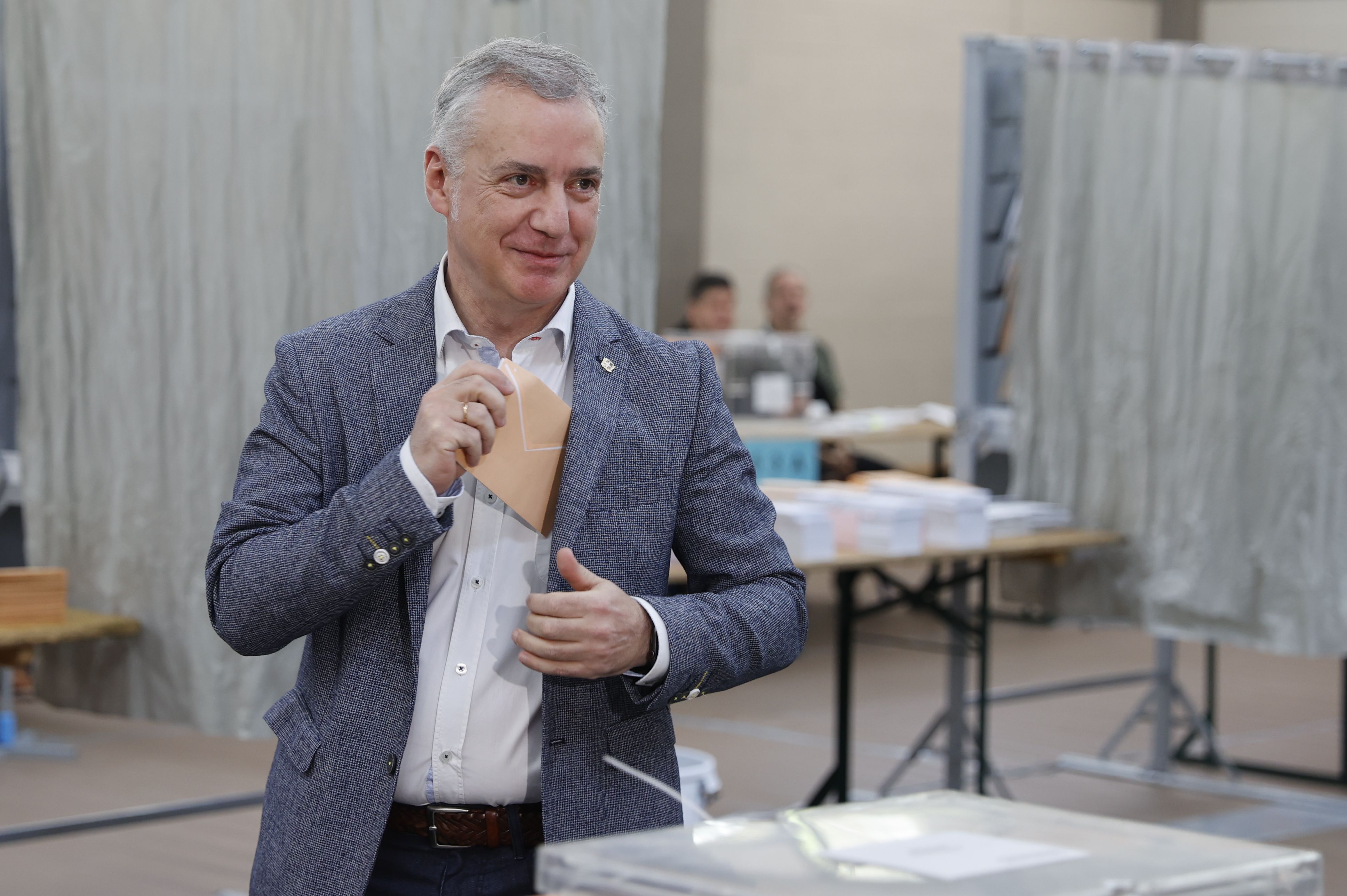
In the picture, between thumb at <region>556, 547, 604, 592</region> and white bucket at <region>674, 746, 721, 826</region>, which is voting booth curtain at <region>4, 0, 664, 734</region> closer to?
white bucket at <region>674, 746, 721, 826</region>

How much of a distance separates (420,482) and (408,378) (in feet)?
0.67

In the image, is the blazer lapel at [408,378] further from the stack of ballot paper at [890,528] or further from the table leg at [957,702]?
the table leg at [957,702]

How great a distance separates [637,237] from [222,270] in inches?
33.4

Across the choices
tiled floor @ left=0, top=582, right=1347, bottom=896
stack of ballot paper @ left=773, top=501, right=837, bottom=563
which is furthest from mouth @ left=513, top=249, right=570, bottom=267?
tiled floor @ left=0, top=582, right=1347, bottom=896

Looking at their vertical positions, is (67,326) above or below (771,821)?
above

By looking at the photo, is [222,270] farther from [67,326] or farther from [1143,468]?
[1143,468]

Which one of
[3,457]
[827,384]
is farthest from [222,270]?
[827,384]

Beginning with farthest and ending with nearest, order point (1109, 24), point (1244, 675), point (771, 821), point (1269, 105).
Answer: point (1109, 24) < point (1244, 675) < point (1269, 105) < point (771, 821)

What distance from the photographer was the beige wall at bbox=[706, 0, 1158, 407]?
9914mm

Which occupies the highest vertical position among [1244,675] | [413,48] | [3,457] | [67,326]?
[413,48]

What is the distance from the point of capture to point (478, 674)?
1.55 meters

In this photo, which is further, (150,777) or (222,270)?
(150,777)

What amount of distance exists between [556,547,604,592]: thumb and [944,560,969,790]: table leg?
10.5ft

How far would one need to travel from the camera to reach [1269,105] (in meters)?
4.44
